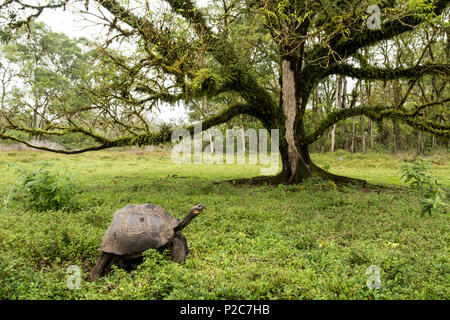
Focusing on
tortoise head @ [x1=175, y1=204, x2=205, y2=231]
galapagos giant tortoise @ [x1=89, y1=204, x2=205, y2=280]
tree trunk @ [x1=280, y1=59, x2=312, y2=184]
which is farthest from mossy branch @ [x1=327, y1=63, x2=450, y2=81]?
galapagos giant tortoise @ [x1=89, y1=204, x2=205, y2=280]

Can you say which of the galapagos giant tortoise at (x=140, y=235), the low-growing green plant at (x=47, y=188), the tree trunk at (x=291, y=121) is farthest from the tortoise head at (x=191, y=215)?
the tree trunk at (x=291, y=121)

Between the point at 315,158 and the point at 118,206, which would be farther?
the point at 315,158

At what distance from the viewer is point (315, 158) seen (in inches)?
1060

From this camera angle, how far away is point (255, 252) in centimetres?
471

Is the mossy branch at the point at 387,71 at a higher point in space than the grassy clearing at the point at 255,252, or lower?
higher

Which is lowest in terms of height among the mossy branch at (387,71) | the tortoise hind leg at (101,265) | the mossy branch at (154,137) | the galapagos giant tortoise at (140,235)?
the tortoise hind leg at (101,265)

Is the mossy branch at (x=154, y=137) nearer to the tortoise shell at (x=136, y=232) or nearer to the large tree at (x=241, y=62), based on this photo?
the large tree at (x=241, y=62)

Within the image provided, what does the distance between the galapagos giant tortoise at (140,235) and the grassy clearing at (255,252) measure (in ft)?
0.59

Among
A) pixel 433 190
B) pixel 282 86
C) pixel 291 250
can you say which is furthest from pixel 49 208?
pixel 282 86

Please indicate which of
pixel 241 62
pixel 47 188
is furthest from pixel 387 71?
pixel 47 188

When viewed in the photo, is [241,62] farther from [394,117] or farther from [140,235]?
[140,235]

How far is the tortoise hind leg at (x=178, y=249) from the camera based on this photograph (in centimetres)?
441

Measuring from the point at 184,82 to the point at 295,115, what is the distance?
4.99 m
